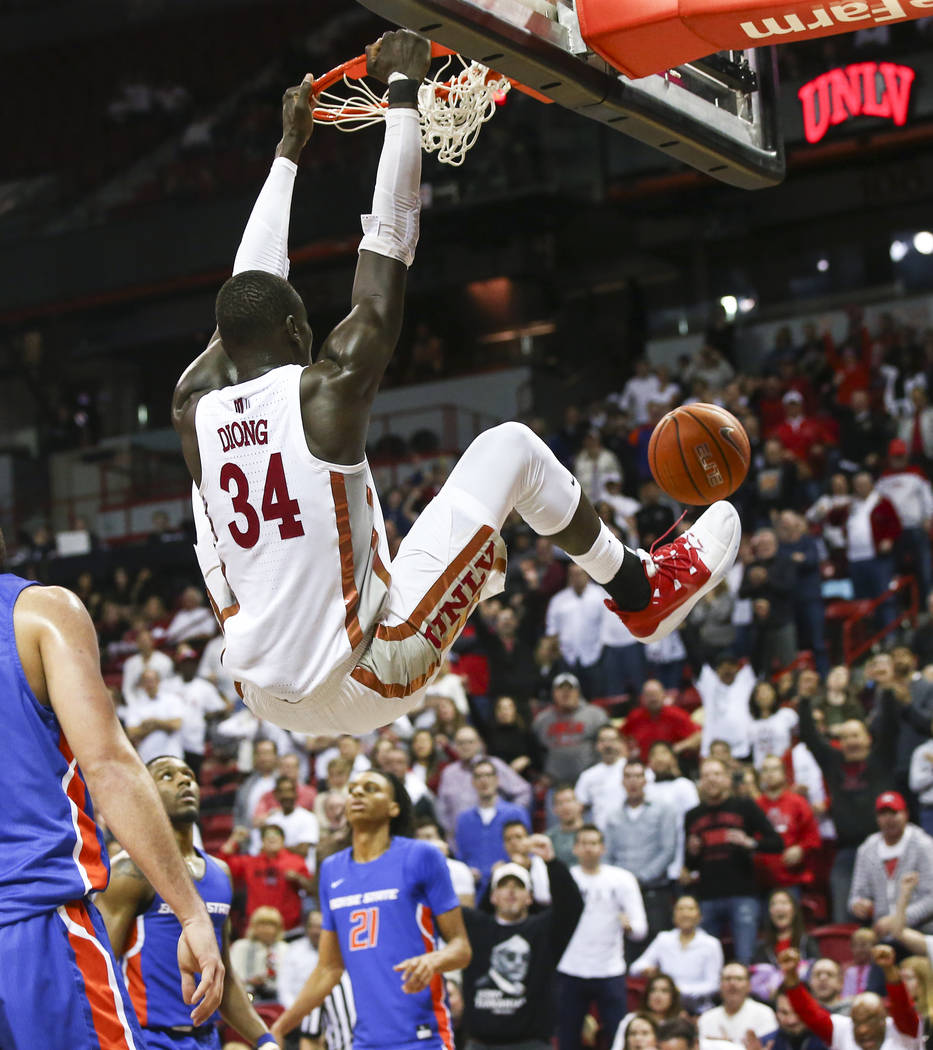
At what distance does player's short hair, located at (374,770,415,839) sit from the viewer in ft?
24.4

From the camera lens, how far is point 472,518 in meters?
4.90

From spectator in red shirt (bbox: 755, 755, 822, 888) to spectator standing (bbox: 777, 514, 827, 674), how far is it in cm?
314

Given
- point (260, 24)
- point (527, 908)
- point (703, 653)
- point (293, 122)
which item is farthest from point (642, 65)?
point (260, 24)

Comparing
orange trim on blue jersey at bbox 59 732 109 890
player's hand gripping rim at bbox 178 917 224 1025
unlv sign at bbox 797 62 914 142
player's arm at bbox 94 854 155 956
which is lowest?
player's arm at bbox 94 854 155 956

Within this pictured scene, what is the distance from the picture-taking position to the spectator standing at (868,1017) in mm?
8406

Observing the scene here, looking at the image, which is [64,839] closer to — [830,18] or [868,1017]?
[830,18]

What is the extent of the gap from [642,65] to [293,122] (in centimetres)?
122

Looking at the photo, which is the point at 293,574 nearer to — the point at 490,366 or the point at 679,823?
the point at 679,823

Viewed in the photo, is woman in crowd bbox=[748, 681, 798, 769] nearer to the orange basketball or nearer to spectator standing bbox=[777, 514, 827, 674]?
spectator standing bbox=[777, 514, 827, 674]

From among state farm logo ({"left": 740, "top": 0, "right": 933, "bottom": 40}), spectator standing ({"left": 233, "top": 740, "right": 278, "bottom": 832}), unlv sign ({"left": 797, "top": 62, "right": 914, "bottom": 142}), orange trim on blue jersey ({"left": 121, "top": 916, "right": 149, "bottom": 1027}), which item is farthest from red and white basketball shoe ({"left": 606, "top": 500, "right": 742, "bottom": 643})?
spectator standing ({"left": 233, "top": 740, "right": 278, "bottom": 832})

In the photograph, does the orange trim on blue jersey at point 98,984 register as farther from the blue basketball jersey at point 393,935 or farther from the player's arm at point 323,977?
the player's arm at point 323,977

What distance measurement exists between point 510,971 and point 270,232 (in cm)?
515

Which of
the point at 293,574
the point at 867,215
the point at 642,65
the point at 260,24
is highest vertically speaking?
the point at 260,24

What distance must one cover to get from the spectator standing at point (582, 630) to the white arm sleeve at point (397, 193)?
9585 millimetres
